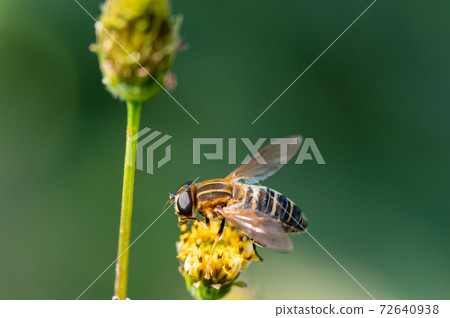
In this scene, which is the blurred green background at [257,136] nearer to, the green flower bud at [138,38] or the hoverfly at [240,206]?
the hoverfly at [240,206]

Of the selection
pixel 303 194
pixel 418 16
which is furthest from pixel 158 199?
pixel 418 16

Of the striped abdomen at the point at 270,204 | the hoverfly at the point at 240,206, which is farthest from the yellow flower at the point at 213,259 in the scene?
the striped abdomen at the point at 270,204

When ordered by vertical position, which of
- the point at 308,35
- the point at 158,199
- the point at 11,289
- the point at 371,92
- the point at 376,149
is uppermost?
the point at 308,35

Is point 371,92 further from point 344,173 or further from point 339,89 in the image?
point 344,173

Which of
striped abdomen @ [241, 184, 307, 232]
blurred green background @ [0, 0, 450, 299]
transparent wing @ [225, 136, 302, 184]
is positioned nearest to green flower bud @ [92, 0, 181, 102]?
striped abdomen @ [241, 184, 307, 232]

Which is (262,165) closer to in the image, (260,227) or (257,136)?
(260,227)

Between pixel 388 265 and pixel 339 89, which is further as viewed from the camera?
pixel 339 89

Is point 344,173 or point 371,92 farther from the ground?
point 371,92
